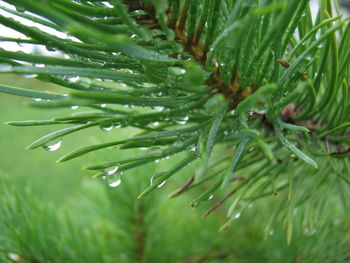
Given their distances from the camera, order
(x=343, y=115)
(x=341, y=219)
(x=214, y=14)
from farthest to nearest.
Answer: (x=341, y=219) → (x=343, y=115) → (x=214, y=14)

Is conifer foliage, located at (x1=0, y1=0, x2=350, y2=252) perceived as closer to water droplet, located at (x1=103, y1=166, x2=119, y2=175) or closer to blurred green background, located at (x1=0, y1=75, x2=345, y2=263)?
water droplet, located at (x1=103, y1=166, x2=119, y2=175)

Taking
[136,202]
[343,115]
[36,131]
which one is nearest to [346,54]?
Answer: [343,115]

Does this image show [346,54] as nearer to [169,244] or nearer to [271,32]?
[271,32]

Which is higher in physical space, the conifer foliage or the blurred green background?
the conifer foliage

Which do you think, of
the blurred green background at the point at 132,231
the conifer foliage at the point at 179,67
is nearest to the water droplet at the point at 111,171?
the conifer foliage at the point at 179,67

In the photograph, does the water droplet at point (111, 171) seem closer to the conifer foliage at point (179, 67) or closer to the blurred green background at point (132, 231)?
the conifer foliage at point (179, 67)

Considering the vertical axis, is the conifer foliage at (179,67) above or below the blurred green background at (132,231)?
above

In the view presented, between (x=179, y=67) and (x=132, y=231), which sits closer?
(x=179, y=67)

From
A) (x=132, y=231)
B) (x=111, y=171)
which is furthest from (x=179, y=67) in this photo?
(x=132, y=231)

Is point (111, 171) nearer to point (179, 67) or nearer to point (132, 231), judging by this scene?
point (179, 67)

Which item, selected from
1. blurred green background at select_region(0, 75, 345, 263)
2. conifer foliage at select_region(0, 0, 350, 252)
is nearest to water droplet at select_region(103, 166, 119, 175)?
conifer foliage at select_region(0, 0, 350, 252)

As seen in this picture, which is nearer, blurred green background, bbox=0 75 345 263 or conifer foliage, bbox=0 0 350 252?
conifer foliage, bbox=0 0 350 252
